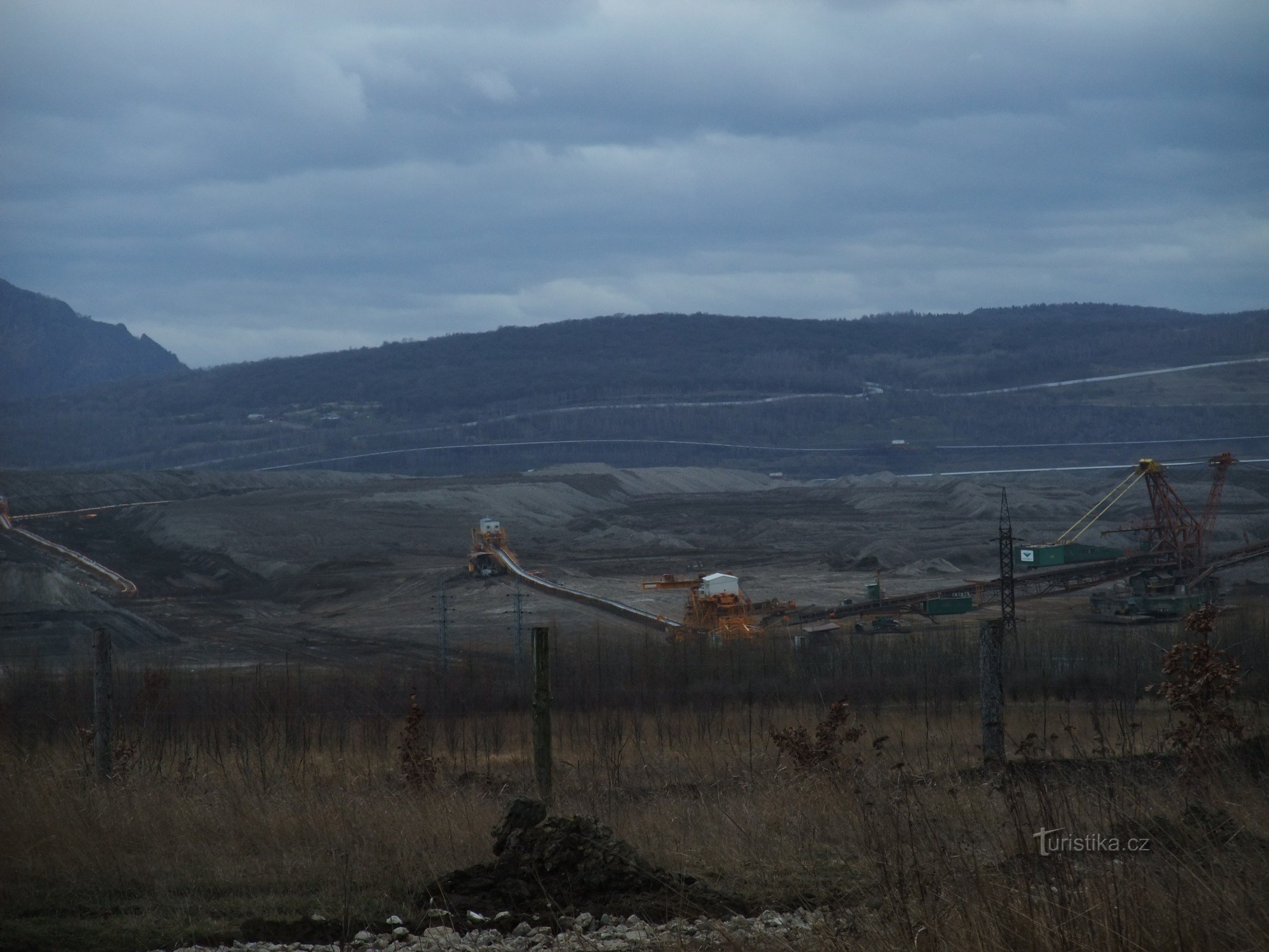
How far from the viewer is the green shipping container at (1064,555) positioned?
4303 centimetres

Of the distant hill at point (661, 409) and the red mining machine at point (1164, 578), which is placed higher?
the distant hill at point (661, 409)

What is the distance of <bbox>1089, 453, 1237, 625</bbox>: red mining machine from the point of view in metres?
40.9

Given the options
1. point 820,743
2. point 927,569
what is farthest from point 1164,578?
point 820,743

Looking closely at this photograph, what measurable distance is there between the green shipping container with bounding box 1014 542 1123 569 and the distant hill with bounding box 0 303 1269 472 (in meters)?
93.4

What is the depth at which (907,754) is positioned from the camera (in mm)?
15859

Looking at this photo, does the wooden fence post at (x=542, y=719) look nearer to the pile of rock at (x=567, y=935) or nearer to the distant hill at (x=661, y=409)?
the pile of rock at (x=567, y=935)

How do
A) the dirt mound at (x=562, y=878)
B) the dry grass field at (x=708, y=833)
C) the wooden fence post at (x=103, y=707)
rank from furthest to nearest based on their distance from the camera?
1. the wooden fence post at (x=103, y=707)
2. the dirt mound at (x=562, y=878)
3. the dry grass field at (x=708, y=833)

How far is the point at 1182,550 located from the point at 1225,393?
109 meters

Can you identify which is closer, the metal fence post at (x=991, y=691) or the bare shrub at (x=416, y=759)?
the metal fence post at (x=991, y=691)

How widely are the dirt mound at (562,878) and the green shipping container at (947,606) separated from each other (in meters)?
35.5

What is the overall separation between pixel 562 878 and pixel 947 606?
119 feet

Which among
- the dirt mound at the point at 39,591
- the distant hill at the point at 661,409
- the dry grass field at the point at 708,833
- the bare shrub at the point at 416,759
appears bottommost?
the dirt mound at the point at 39,591

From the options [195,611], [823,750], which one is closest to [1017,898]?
[823,750]

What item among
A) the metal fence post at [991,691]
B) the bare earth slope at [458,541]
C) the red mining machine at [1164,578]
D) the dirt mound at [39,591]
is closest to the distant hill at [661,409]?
the bare earth slope at [458,541]
